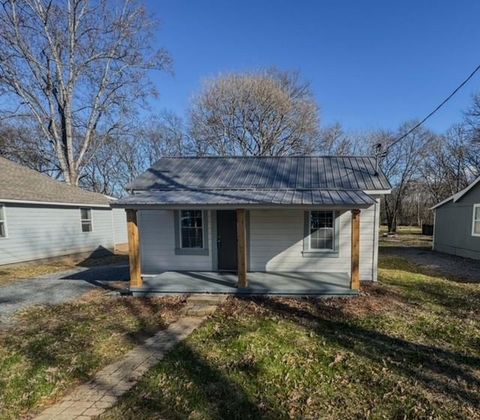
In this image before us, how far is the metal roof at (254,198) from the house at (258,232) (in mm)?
27

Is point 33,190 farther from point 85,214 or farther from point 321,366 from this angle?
point 321,366

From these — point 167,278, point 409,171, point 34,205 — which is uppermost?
point 409,171

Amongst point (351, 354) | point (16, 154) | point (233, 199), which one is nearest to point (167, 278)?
point (233, 199)

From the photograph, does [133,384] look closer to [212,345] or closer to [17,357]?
[212,345]

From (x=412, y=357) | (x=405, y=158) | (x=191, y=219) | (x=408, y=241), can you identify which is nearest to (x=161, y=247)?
(x=191, y=219)

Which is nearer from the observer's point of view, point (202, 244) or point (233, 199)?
point (233, 199)

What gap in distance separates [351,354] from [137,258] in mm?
5133

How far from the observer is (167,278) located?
26.5 ft

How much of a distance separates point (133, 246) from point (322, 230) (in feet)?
16.6

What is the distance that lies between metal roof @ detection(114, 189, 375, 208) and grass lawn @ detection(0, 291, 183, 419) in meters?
2.32

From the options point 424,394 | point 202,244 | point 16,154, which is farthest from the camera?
point 16,154

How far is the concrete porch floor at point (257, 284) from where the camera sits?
6.96 m

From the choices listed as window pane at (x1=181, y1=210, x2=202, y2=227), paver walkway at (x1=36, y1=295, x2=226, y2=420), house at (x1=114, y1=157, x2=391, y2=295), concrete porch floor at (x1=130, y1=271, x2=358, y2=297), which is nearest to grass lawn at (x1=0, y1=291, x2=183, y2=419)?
paver walkway at (x1=36, y1=295, x2=226, y2=420)

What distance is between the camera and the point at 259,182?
29.2 feet
